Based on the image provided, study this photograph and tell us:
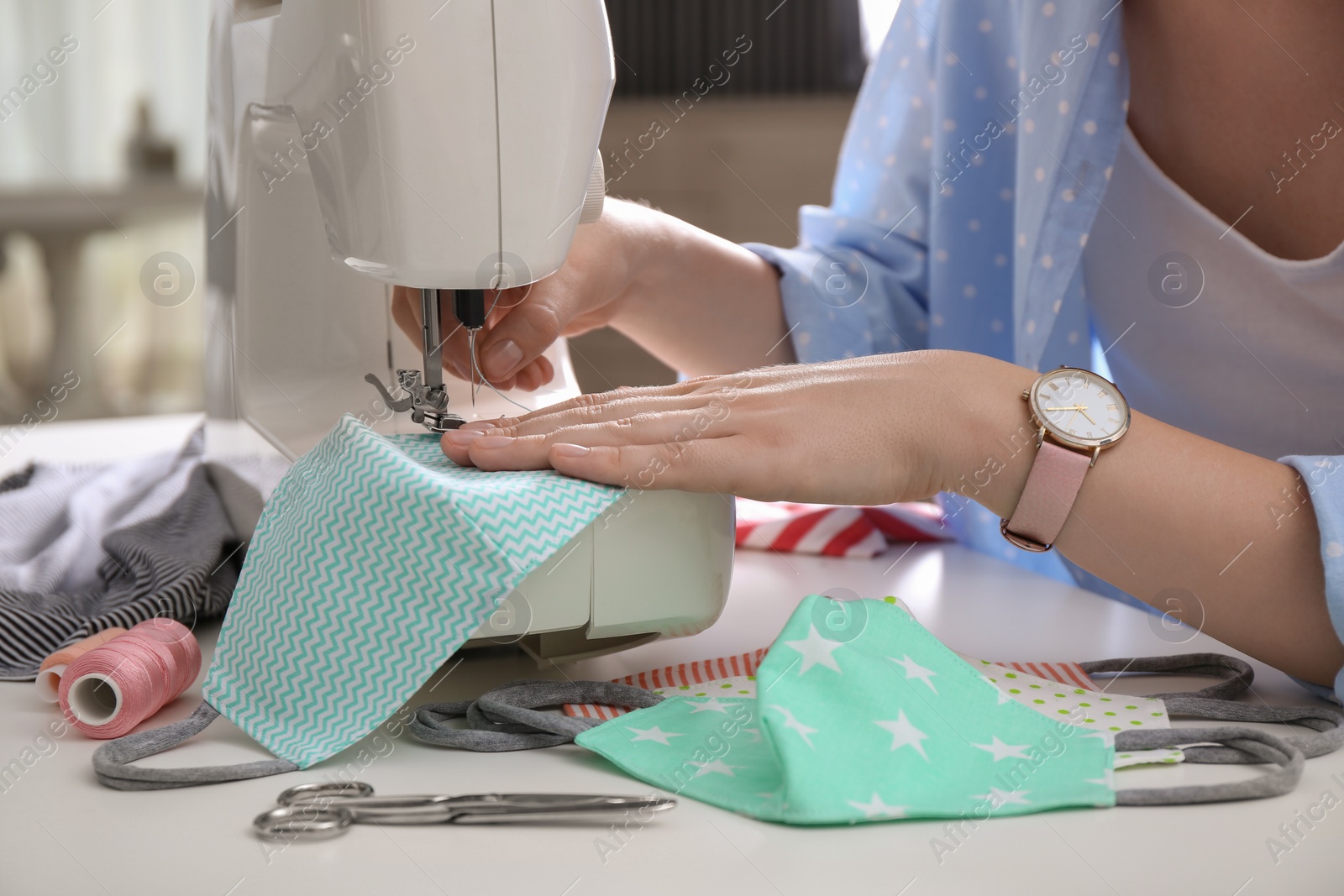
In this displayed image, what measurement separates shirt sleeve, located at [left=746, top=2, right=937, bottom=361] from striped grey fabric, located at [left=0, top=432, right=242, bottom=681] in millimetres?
647

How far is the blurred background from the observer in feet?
10.3

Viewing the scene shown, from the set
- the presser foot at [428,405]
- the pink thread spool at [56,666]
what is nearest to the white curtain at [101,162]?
the presser foot at [428,405]

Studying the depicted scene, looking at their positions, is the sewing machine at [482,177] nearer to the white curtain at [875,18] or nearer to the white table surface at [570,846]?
the white table surface at [570,846]

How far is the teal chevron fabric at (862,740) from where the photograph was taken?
1.92 feet

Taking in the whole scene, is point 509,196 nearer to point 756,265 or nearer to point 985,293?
point 756,265

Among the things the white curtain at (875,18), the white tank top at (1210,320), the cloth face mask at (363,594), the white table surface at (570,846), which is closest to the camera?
the white table surface at (570,846)

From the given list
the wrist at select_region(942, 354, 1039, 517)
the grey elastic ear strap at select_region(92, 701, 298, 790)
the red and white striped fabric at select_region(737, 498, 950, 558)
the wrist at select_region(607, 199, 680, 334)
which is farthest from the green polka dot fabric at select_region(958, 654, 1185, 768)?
the wrist at select_region(607, 199, 680, 334)

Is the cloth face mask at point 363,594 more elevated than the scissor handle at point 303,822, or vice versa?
the cloth face mask at point 363,594

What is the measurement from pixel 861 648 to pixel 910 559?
0.48m

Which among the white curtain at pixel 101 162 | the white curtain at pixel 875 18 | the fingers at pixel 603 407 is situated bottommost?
the white curtain at pixel 101 162

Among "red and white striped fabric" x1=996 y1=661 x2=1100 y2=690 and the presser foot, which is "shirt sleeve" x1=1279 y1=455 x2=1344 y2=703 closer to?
"red and white striped fabric" x1=996 y1=661 x2=1100 y2=690

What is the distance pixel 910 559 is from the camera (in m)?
1.12

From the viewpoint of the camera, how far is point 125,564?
3.10 ft

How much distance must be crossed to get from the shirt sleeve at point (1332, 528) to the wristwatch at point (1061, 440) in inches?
5.0
